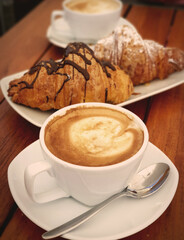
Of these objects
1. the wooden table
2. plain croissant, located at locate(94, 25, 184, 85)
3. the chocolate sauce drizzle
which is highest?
the chocolate sauce drizzle

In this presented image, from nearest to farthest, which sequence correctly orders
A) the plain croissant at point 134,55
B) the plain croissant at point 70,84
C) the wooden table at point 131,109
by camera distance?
the wooden table at point 131,109 < the plain croissant at point 70,84 < the plain croissant at point 134,55

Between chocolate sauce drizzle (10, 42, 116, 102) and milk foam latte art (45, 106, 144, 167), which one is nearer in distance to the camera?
milk foam latte art (45, 106, 144, 167)

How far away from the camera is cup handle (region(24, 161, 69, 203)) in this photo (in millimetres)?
644

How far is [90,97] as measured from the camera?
41.8 inches

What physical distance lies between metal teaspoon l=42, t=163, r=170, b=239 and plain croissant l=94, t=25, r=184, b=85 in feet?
1.95

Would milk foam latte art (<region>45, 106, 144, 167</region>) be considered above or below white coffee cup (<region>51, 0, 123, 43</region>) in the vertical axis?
above

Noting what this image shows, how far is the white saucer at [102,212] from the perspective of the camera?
24.2 inches

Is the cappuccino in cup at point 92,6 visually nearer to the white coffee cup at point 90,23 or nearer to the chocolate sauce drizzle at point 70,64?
the white coffee cup at point 90,23

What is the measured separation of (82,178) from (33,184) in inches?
4.1

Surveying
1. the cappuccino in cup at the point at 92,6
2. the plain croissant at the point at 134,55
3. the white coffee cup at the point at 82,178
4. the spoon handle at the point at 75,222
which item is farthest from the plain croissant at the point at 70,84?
the cappuccino in cup at the point at 92,6

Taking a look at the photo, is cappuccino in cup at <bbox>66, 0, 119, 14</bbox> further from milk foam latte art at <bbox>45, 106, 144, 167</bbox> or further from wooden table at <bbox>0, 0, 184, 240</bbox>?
milk foam latte art at <bbox>45, 106, 144, 167</bbox>

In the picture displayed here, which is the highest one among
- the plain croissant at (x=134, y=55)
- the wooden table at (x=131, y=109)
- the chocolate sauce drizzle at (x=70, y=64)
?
the chocolate sauce drizzle at (x=70, y=64)

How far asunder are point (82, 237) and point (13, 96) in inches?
25.5

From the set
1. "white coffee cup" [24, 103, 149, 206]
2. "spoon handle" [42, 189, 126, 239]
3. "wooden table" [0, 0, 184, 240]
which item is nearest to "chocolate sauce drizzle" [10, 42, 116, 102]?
"wooden table" [0, 0, 184, 240]
